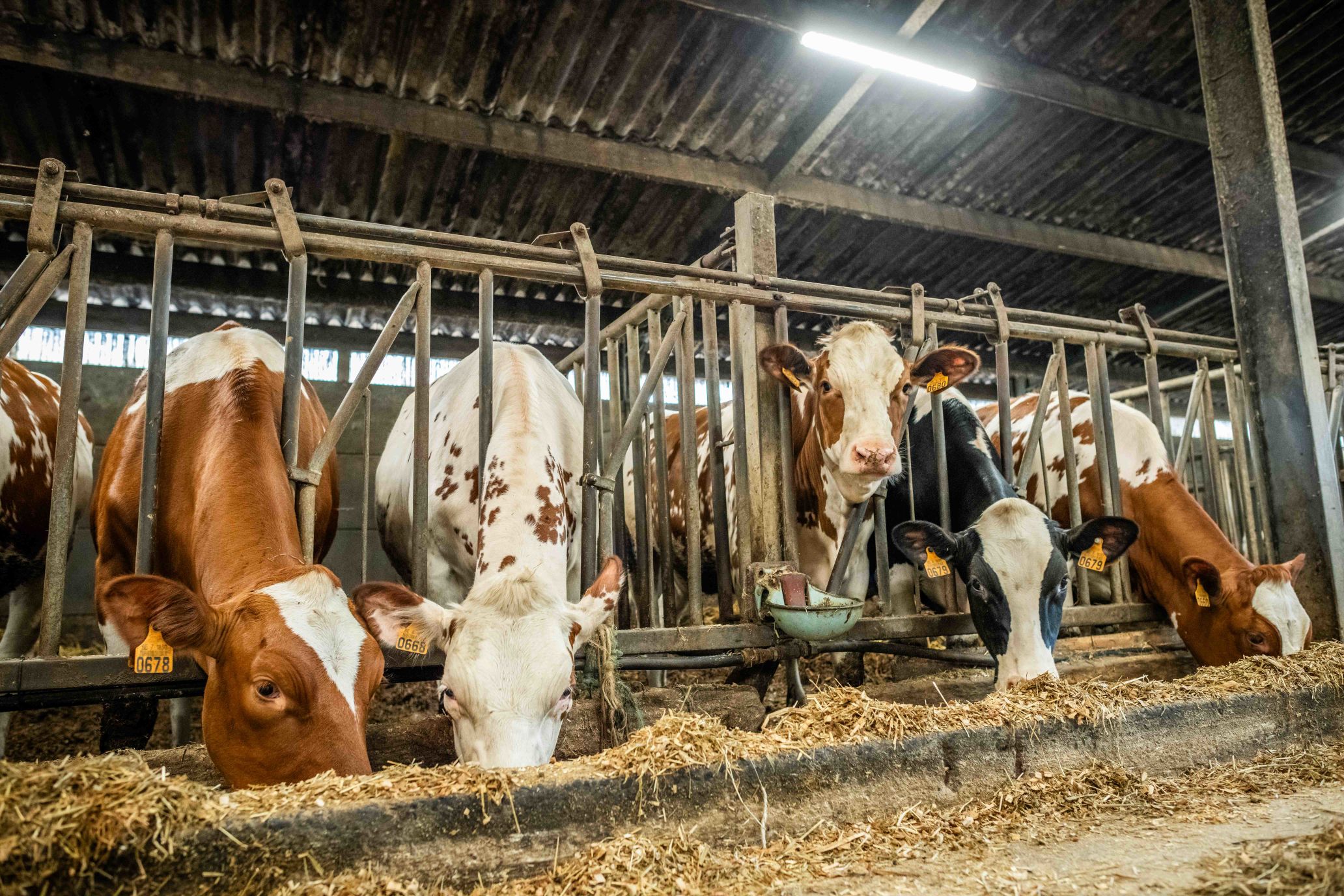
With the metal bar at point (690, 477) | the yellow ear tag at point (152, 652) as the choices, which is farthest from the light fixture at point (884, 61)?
the yellow ear tag at point (152, 652)

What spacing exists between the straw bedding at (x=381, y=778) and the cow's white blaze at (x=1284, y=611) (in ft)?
5.62

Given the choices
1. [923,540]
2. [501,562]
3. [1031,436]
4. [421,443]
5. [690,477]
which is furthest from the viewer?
[1031,436]

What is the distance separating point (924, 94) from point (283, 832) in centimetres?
632

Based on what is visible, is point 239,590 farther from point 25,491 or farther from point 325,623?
point 25,491

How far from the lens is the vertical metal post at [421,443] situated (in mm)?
3273

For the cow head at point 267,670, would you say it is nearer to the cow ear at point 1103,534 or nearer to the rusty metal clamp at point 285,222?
the rusty metal clamp at point 285,222

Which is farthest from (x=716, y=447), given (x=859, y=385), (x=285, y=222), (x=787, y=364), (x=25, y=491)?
(x=25, y=491)

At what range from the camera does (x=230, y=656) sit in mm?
2451

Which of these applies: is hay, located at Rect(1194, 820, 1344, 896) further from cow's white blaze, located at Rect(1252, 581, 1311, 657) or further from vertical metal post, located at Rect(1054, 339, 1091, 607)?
vertical metal post, located at Rect(1054, 339, 1091, 607)

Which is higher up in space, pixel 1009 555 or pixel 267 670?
pixel 1009 555

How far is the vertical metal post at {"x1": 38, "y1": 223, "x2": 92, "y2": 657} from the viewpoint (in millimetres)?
2645

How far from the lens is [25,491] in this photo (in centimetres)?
475

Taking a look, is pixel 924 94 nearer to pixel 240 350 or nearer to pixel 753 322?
pixel 753 322

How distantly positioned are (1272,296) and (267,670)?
5.16m
